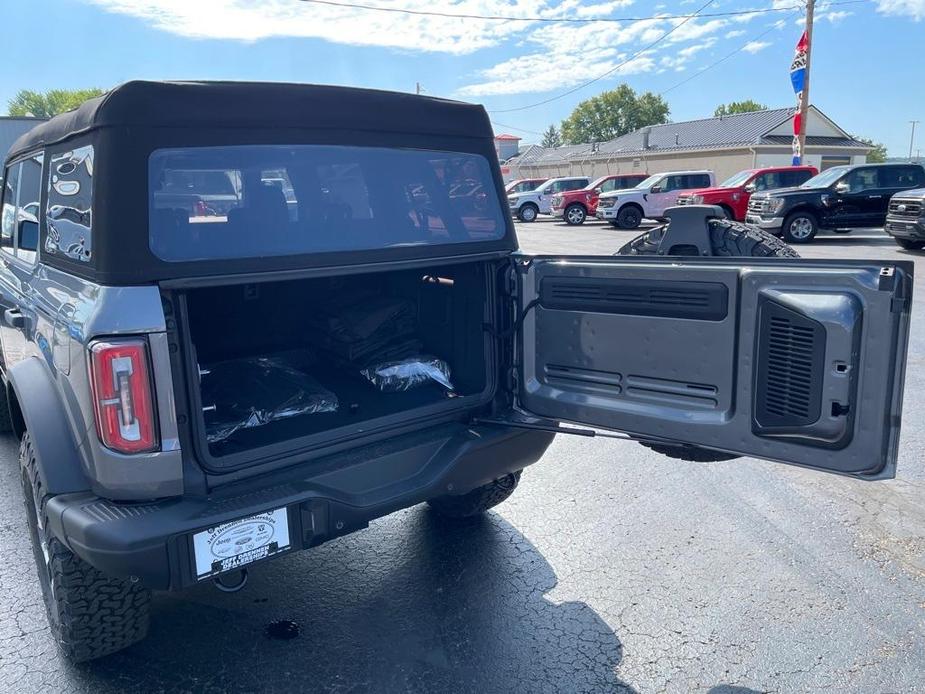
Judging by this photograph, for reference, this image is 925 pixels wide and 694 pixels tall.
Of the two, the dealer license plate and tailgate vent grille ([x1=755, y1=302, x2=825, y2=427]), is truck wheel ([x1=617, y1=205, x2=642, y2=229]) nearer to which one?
tailgate vent grille ([x1=755, y1=302, x2=825, y2=427])

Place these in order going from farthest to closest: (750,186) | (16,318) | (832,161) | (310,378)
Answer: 1. (832,161)
2. (750,186)
3. (310,378)
4. (16,318)

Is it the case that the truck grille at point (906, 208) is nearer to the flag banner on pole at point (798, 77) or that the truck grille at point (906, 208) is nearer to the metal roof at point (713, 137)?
the flag banner on pole at point (798, 77)

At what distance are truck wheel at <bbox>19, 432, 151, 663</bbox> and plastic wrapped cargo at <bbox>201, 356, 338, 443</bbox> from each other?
0.65 metres

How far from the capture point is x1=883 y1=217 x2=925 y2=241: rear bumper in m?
14.3

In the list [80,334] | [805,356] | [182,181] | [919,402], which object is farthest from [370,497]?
[919,402]

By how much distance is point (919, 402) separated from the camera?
5.70 m

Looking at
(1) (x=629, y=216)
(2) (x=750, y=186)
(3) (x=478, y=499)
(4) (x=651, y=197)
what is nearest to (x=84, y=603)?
(3) (x=478, y=499)

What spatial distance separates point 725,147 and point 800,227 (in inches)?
989

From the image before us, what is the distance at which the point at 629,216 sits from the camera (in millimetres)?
23844

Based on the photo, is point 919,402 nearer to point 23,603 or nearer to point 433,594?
point 433,594

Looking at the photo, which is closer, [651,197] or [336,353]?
[336,353]

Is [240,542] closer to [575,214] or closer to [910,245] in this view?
[910,245]

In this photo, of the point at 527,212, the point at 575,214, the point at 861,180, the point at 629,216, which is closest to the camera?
the point at 861,180

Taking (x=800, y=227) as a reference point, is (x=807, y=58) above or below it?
above
